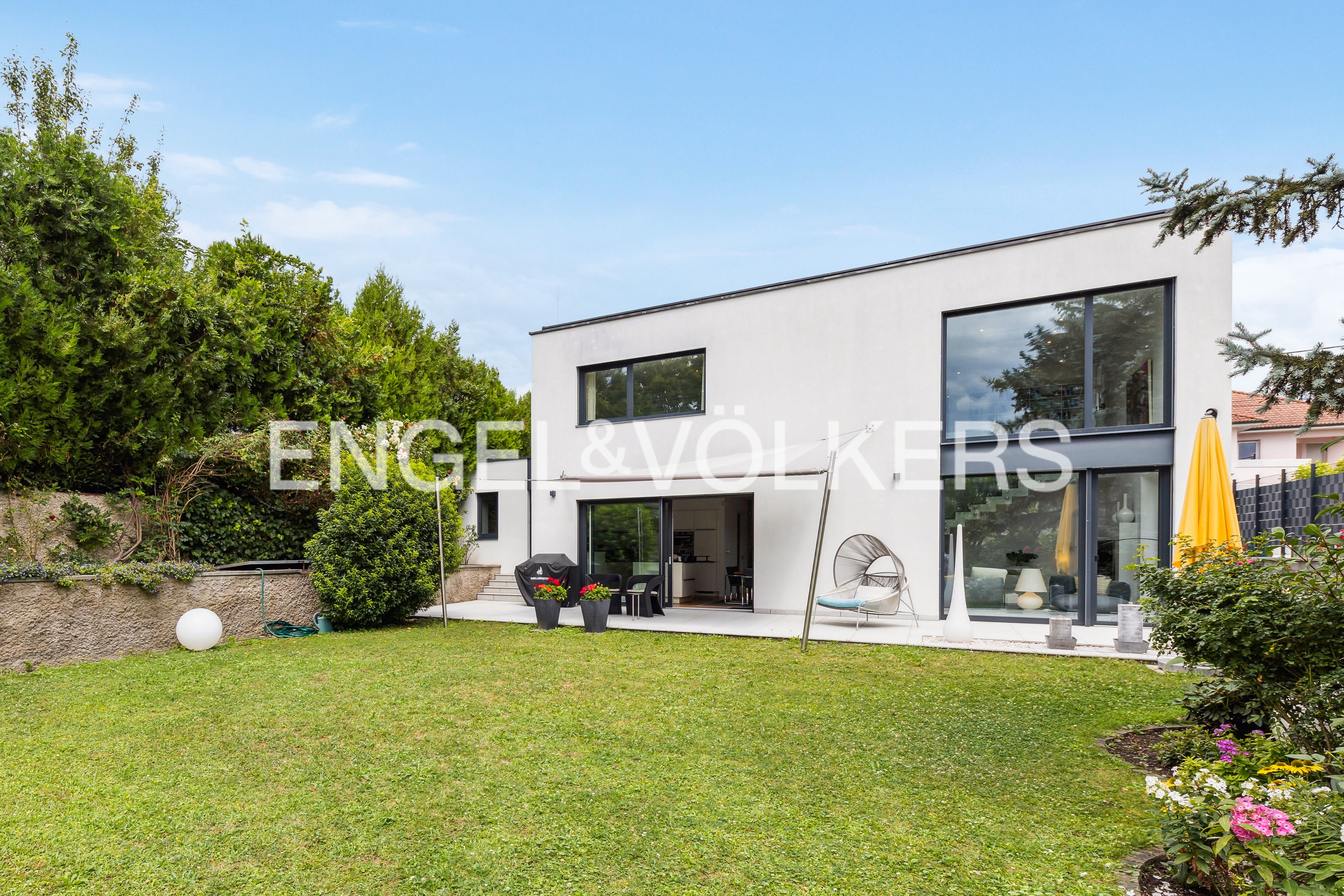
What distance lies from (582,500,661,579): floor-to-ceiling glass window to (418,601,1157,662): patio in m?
0.92

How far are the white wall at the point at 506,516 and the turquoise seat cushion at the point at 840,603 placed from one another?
713 cm

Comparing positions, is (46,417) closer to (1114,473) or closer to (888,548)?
(888,548)

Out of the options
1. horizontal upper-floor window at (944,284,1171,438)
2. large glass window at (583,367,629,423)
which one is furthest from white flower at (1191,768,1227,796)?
large glass window at (583,367,629,423)

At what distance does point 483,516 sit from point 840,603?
923 centimetres

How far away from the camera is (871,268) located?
10.5 m

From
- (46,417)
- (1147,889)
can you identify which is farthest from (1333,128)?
(46,417)

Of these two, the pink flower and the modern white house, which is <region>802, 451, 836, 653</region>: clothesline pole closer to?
the modern white house

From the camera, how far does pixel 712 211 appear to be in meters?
14.5

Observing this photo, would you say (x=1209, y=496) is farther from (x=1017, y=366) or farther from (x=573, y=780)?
(x=573, y=780)

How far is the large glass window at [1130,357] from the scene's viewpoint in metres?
9.03

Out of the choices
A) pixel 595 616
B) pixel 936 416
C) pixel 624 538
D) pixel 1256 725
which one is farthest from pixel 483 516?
pixel 1256 725

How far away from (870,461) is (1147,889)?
7.93 meters

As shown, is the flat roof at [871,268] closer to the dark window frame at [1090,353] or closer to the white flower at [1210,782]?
the dark window frame at [1090,353]

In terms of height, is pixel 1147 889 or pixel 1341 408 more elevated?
pixel 1341 408
